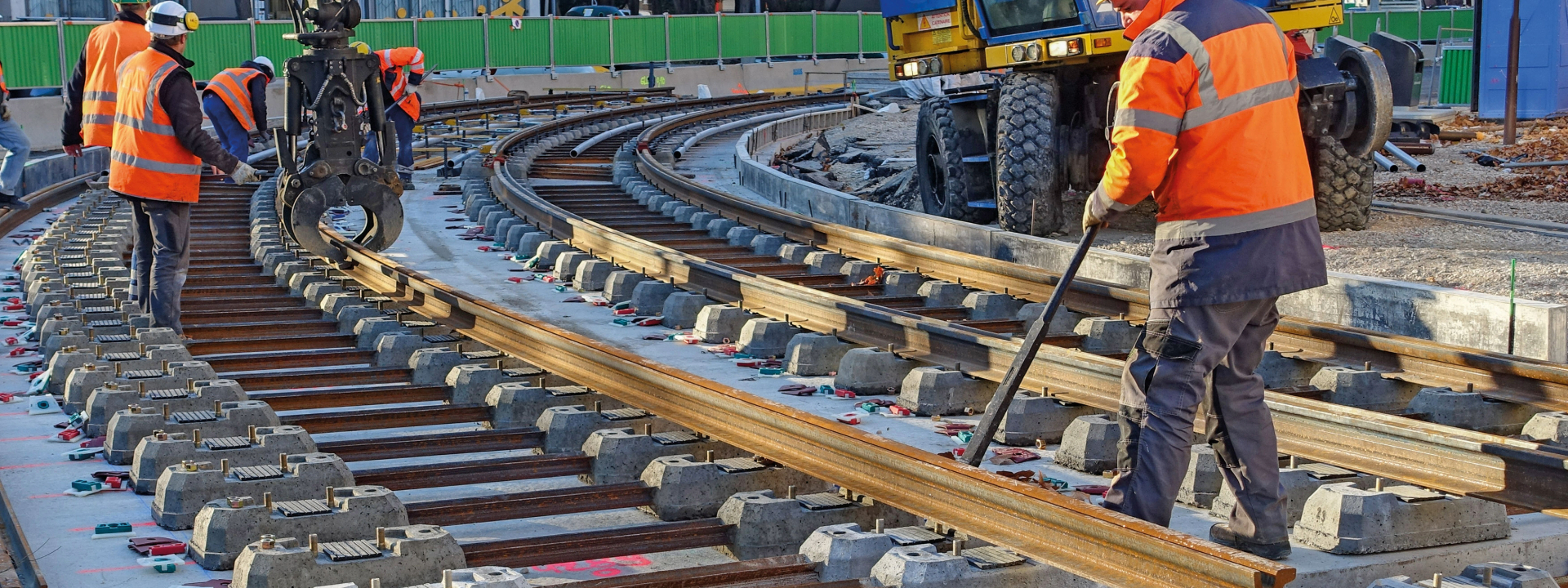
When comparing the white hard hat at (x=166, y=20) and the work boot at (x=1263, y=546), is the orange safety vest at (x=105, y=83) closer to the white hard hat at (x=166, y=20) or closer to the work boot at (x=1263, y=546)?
the white hard hat at (x=166, y=20)

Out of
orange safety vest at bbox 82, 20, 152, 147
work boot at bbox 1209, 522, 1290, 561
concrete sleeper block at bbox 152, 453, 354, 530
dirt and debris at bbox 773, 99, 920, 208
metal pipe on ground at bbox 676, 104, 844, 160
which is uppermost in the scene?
orange safety vest at bbox 82, 20, 152, 147

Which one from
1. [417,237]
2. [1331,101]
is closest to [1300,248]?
[1331,101]

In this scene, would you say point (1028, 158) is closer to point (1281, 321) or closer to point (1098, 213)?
point (1281, 321)

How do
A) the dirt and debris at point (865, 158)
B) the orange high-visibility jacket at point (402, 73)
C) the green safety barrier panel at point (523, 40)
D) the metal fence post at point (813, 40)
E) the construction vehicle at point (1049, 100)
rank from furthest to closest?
the metal fence post at point (813, 40) < the green safety barrier panel at point (523, 40) < the orange high-visibility jacket at point (402, 73) < the dirt and debris at point (865, 158) < the construction vehicle at point (1049, 100)

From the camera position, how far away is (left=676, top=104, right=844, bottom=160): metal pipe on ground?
22062 mm

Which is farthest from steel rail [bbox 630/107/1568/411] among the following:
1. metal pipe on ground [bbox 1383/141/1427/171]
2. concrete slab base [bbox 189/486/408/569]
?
metal pipe on ground [bbox 1383/141/1427/171]

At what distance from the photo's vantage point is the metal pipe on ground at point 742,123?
2206 cm

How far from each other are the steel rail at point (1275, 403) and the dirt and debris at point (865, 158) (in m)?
6.12

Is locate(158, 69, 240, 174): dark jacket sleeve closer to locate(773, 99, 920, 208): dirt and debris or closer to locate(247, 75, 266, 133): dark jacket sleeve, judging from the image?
locate(247, 75, 266, 133): dark jacket sleeve

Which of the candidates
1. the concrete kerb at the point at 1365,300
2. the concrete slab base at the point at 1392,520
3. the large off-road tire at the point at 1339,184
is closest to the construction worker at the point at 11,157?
the concrete kerb at the point at 1365,300

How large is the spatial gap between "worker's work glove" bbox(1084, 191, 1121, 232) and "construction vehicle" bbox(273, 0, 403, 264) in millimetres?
6929

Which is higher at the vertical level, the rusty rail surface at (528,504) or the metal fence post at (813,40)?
the metal fence post at (813,40)

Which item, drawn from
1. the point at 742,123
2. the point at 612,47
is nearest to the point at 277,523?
the point at 742,123

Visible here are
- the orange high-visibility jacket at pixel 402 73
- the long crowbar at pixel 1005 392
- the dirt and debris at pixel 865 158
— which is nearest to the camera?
the long crowbar at pixel 1005 392
